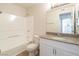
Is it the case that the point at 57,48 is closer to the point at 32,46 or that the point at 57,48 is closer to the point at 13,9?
the point at 32,46

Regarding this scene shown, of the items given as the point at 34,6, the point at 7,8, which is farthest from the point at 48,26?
the point at 7,8

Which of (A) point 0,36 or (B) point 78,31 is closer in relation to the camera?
(A) point 0,36

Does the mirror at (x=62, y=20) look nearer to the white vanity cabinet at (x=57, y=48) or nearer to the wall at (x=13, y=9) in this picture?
the white vanity cabinet at (x=57, y=48)

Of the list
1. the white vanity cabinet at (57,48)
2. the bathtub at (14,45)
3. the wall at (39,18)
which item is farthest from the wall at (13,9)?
the white vanity cabinet at (57,48)

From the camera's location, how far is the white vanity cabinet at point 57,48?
97 cm

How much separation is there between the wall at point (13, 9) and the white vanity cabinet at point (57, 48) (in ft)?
1.52

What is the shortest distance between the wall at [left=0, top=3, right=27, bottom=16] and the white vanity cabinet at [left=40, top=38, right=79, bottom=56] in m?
0.46

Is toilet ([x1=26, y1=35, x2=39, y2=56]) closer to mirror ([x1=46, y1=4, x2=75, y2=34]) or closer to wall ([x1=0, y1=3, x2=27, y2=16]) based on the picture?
mirror ([x1=46, y1=4, x2=75, y2=34])

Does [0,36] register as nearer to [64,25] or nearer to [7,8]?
[7,8]

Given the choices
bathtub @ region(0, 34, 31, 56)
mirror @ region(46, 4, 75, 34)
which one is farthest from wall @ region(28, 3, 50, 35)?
bathtub @ region(0, 34, 31, 56)

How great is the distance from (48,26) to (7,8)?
1.97ft

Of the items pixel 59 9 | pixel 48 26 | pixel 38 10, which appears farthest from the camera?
pixel 59 9

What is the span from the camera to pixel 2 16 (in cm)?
96

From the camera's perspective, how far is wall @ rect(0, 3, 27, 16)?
91cm
